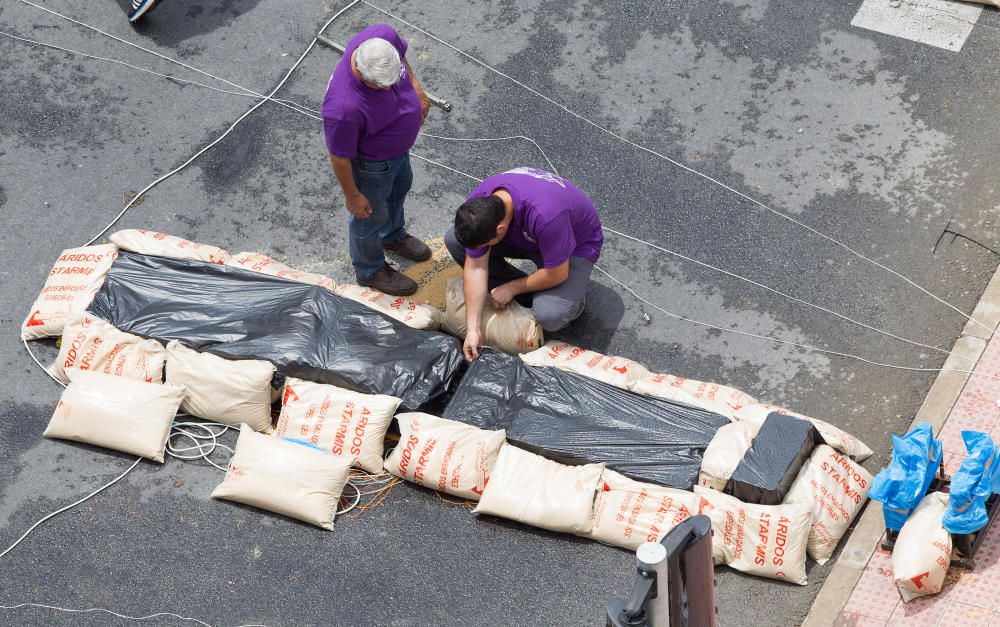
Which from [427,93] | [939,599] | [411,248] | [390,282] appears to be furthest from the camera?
[427,93]

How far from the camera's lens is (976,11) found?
6.75 meters

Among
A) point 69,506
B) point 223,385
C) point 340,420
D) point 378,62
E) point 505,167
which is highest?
point 378,62

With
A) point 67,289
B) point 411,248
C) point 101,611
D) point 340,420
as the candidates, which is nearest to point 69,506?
point 101,611

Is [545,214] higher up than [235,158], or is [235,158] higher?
[545,214]

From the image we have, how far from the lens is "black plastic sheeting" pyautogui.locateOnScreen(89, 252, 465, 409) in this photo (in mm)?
5078

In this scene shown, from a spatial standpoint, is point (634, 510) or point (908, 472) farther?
A: point (634, 510)

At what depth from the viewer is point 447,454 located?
4809mm

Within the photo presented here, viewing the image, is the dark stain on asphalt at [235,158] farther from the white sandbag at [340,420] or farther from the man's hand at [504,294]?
the man's hand at [504,294]

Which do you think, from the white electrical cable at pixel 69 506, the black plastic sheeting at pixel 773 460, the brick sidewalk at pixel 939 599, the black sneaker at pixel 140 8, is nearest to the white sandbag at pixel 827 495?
the black plastic sheeting at pixel 773 460

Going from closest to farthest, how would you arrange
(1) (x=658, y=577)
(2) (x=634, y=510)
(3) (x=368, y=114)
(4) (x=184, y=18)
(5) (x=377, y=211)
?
(1) (x=658, y=577)
(2) (x=634, y=510)
(3) (x=368, y=114)
(5) (x=377, y=211)
(4) (x=184, y=18)

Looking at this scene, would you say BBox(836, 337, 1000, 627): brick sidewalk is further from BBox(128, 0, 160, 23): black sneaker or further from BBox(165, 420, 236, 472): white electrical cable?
BBox(128, 0, 160, 23): black sneaker

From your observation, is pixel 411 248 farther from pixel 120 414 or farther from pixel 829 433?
pixel 829 433

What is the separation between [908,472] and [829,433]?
19.2 inches

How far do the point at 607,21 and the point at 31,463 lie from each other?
4605 millimetres
